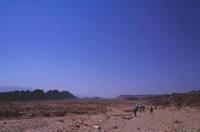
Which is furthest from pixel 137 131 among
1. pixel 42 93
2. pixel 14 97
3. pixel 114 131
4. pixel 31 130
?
pixel 42 93

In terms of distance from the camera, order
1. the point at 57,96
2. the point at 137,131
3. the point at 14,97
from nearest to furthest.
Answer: the point at 137,131, the point at 14,97, the point at 57,96

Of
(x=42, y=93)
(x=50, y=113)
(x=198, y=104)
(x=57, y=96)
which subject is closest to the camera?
(x=50, y=113)

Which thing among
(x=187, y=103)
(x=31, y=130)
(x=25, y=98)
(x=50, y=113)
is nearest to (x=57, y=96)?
(x=25, y=98)

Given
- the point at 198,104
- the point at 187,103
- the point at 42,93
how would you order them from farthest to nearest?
1. the point at 42,93
2. the point at 187,103
3. the point at 198,104

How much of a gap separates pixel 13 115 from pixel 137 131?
23.0m

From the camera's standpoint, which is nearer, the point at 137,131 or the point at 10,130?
the point at 137,131

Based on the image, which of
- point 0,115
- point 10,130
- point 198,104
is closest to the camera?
point 10,130

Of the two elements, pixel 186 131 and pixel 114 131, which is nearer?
pixel 186 131

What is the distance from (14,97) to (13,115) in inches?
2352

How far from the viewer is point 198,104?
69062mm

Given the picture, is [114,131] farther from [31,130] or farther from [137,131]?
[31,130]

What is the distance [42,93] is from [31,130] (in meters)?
94.4

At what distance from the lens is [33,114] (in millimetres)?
46969

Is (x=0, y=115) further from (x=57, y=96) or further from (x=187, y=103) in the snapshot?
(x=57, y=96)
